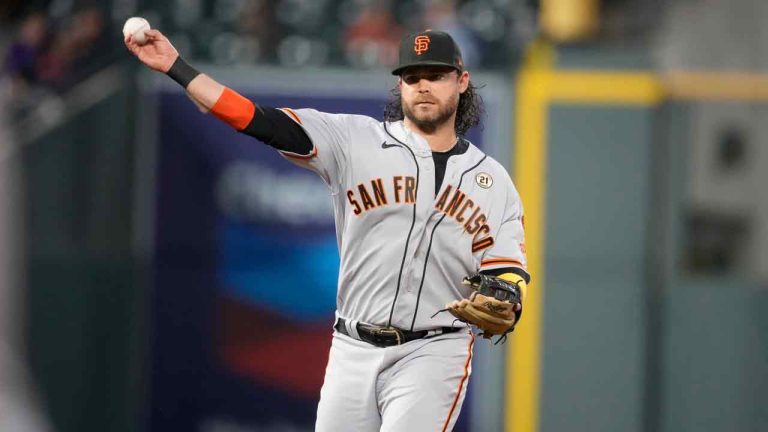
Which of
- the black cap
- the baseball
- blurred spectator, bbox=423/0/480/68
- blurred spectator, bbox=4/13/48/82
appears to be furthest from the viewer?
blurred spectator, bbox=423/0/480/68

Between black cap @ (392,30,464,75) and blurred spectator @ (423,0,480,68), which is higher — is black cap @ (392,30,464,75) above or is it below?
below

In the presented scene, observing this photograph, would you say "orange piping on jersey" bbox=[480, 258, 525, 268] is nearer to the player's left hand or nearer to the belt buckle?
the belt buckle

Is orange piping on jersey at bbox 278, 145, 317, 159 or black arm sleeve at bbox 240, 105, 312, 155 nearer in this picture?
black arm sleeve at bbox 240, 105, 312, 155

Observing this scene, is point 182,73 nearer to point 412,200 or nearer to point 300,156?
point 300,156

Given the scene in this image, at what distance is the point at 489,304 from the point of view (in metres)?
4.06

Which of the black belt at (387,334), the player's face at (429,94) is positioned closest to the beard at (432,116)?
the player's face at (429,94)

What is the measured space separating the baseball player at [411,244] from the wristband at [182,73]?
0.86 feet

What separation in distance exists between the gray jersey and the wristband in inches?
13.6

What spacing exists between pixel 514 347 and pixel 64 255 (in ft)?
10.4

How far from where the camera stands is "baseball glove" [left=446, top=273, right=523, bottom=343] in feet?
13.3

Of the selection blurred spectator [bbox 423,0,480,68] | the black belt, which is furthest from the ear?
blurred spectator [bbox 423,0,480,68]

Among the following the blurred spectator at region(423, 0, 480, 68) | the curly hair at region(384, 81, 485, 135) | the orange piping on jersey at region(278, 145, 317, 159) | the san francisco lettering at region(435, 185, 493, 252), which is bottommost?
the san francisco lettering at region(435, 185, 493, 252)

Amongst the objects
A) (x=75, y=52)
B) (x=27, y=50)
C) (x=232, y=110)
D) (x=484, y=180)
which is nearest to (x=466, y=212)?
(x=484, y=180)

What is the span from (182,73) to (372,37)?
592 cm
